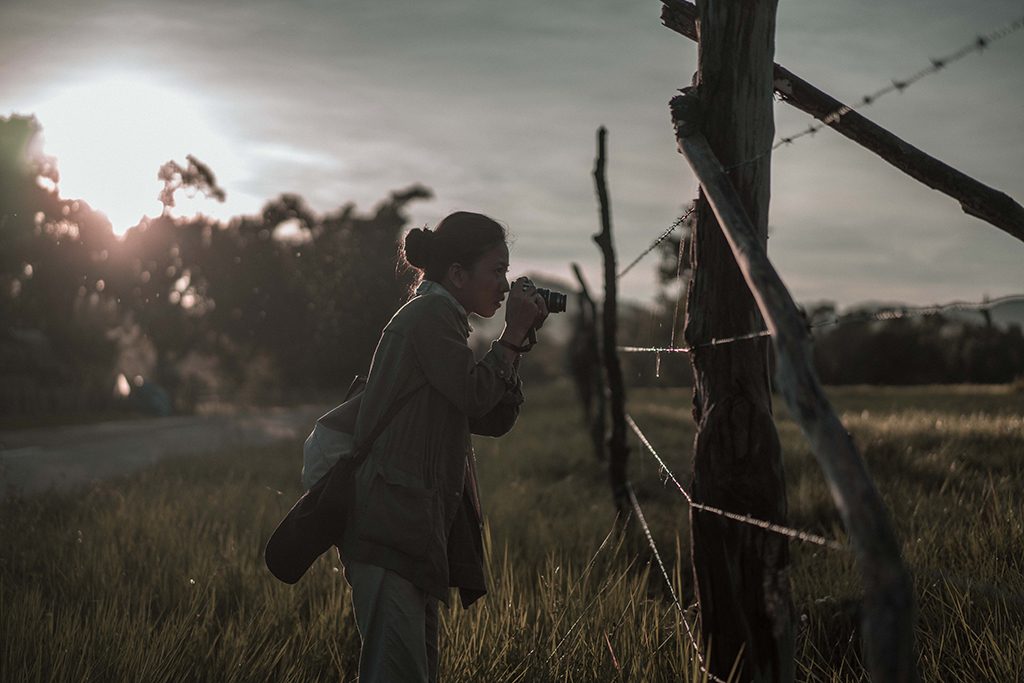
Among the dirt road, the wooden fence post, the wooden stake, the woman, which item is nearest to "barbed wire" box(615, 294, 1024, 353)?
the wooden fence post

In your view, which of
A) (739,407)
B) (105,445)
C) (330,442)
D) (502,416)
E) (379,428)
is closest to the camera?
(739,407)

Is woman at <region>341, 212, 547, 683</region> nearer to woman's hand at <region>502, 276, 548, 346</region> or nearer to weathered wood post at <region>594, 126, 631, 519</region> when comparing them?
woman's hand at <region>502, 276, 548, 346</region>

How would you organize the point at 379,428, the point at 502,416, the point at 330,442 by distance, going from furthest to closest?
the point at 502,416, the point at 330,442, the point at 379,428

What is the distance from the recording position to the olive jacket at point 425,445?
2.41m

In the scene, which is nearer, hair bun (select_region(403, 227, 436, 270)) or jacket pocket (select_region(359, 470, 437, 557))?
jacket pocket (select_region(359, 470, 437, 557))

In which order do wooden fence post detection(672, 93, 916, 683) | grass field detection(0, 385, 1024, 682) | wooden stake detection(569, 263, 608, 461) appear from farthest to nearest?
wooden stake detection(569, 263, 608, 461), grass field detection(0, 385, 1024, 682), wooden fence post detection(672, 93, 916, 683)

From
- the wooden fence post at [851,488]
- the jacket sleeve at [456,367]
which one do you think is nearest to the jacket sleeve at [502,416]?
the jacket sleeve at [456,367]

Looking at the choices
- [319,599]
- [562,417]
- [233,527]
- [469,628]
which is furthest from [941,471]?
[562,417]

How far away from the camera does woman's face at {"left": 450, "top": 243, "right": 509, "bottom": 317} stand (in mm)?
2645

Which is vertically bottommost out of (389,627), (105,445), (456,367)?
(105,445)

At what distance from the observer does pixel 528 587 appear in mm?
4500

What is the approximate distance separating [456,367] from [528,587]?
243cm

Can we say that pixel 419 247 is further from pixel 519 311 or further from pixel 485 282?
pixel 519 311

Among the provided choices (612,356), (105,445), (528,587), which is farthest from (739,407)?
(105,445)
